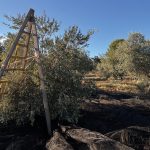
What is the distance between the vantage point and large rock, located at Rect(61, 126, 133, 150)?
22.9 feet

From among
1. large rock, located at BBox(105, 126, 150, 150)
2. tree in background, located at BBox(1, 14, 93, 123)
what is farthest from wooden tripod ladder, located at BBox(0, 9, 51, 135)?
large rock, located at BBox(105, 126, 150, 150)

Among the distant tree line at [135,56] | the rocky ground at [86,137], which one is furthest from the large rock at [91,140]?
the distant tree line at [135,56]

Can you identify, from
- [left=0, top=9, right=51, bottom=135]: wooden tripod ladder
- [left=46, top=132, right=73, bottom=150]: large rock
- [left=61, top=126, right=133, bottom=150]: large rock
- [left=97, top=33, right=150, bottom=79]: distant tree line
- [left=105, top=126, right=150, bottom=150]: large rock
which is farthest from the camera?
[left=97, top=33, right=150, bottom=79]: distant tree line

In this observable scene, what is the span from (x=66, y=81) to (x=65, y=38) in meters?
2.52

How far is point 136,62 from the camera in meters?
36.6

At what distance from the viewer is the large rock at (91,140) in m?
6.99

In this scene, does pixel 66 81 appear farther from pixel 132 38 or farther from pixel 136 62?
pixel 132 38

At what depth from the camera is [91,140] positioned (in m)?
7.54

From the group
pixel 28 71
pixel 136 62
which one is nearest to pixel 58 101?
pixel 28 71

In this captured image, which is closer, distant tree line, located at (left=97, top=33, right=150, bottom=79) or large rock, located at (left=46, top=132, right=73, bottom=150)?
large rock, located at (left=46, top=132, right=73, bottom=150)

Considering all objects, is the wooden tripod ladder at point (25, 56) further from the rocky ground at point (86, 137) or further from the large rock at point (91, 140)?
the large rock at point (91, 140)

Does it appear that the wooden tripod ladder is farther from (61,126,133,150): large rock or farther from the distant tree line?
the distant tree line

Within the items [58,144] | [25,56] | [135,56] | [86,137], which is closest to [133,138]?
[86,137]

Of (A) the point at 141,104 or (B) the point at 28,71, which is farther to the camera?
(A) the point at 141,104
